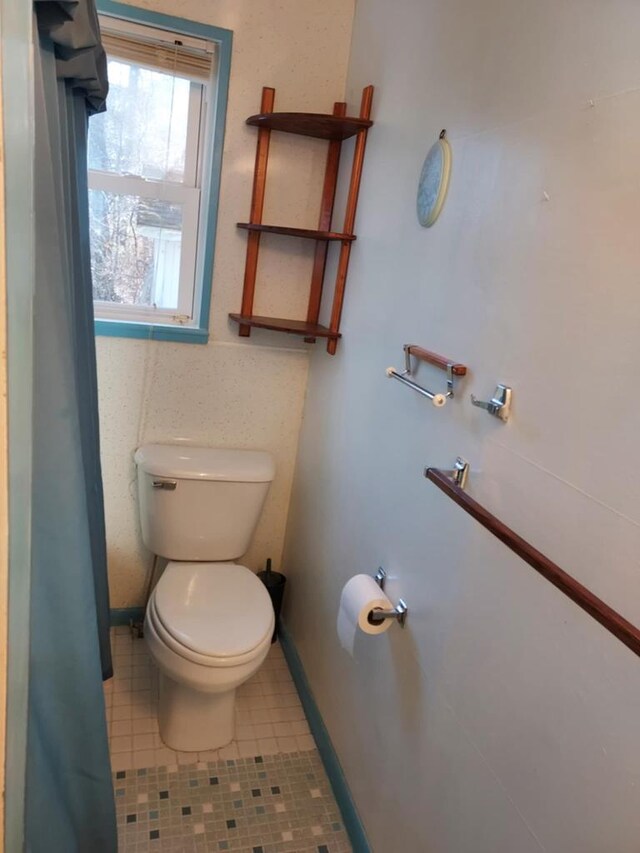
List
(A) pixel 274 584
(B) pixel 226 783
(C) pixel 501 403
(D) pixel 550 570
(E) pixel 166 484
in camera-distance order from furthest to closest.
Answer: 1. (A) pixel 274 584
2. (E) pixel 166 484
3. (B) pixel 226 783
4. (C) pixel 501 403
5. (D) pixel 550 570

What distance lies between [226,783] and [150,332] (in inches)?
55.0

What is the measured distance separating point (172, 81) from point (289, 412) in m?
1.15

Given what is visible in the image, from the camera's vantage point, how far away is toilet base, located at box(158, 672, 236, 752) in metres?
1.79

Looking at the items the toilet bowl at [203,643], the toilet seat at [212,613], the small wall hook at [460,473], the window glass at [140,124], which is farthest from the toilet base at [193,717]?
the window glass at [140,124]

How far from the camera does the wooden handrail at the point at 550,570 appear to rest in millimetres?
763

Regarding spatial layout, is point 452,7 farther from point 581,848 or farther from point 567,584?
point 581,848

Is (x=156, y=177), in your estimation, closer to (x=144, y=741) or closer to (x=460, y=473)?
(x=460, y=473)

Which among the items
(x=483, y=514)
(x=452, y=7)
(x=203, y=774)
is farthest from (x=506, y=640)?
(x=452, y=7)

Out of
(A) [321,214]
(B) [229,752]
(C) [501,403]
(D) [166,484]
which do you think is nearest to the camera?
(C) [501,403]

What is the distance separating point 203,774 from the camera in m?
1.76

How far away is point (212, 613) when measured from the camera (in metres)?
1.77

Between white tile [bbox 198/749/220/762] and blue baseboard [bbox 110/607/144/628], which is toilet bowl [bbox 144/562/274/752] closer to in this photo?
white tile [bbox 198/749/220/762]

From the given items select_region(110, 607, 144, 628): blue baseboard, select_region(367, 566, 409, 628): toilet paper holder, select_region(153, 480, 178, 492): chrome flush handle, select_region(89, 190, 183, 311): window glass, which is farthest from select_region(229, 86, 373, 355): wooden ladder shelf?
select_region(110, 607, 144, 628): blue baseboard

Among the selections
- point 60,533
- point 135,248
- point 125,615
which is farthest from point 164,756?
point 135,248
